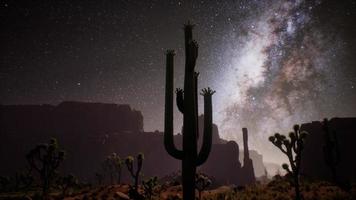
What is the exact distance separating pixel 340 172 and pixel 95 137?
67.5 m

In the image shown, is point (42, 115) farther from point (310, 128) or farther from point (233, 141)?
point (310, 128)

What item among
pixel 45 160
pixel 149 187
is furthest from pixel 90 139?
pixel 149 187

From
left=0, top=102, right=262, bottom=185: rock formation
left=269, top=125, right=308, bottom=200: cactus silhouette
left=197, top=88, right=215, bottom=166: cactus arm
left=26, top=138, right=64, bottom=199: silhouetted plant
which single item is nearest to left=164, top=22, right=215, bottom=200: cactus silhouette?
left=197, top=88, right=215, bottom=166: cactus arm

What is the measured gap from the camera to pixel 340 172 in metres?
45.0

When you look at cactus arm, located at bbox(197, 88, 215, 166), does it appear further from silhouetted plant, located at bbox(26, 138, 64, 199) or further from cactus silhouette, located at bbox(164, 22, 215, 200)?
silhouetted plant, located at bbox(26, 138, 64, 199)

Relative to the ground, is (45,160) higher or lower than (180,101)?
lower

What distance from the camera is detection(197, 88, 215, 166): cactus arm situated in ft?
27.6

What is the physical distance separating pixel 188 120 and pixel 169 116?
0.97 metres

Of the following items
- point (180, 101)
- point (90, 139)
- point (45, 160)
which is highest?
point (90, 139)

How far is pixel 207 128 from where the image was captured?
29.0 feet

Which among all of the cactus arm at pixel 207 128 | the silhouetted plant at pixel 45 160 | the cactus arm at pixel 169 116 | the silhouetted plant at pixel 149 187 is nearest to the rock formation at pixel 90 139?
the silhouetted plant at pixel 149 187

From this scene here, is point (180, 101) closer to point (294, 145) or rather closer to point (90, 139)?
point (294, 145)

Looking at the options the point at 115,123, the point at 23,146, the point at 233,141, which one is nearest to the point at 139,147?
the point at 115,123

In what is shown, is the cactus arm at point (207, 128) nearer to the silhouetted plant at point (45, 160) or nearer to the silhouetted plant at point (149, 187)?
the silhouetted plant at point (149, 187)
